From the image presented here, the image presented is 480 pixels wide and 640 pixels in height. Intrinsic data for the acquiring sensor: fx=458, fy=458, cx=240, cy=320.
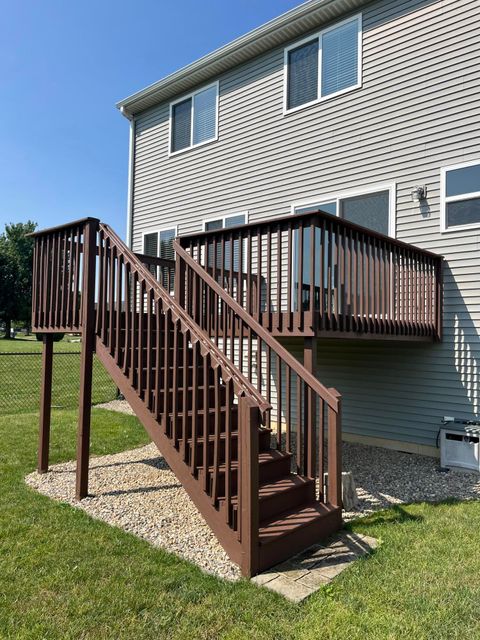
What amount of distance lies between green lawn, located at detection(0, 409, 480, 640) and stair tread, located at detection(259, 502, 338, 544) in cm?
35

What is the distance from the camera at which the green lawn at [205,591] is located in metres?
2.32

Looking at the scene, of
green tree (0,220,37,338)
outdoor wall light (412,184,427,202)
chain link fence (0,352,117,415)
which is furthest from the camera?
green tree (0,220,37,338)

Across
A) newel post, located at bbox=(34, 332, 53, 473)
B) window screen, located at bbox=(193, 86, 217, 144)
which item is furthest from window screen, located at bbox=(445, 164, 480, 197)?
newel post, located at bbox=(34, 332, 53, 473)

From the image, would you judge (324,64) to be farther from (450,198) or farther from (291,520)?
(291,520)

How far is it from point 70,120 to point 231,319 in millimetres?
12220

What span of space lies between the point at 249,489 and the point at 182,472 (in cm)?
77

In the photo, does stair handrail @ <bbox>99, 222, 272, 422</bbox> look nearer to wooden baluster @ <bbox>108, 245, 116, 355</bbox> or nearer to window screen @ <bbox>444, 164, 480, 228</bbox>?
wooden baluster @ <bbox>108, 245, 116, 355</bbox>

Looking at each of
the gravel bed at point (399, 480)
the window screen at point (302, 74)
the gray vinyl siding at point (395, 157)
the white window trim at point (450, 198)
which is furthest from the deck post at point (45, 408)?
the window screen at point (302, 74)

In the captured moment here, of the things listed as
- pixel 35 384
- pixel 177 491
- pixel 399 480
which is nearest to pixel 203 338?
pixel 177 491

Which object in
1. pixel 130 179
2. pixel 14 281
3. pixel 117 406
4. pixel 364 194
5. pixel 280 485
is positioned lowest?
pixel 117 406

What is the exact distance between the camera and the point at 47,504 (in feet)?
13.5

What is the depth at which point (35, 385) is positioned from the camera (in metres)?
13.2

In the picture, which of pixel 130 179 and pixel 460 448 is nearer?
pixel 460 448

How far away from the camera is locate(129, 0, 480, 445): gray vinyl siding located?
606cm
